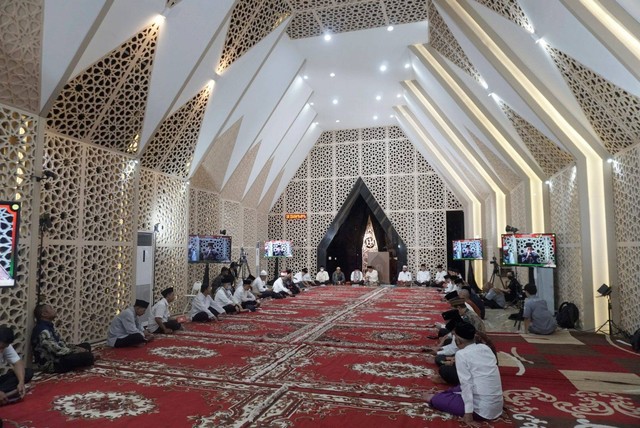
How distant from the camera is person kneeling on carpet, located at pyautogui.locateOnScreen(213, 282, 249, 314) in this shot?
7.30 metres

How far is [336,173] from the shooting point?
14.5 m

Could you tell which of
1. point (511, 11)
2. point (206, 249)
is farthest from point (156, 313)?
point (511, 11)

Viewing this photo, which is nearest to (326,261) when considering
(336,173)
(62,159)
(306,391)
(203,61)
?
(336,173)

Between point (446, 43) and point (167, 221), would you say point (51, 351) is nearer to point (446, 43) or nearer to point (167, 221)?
point (167, 221)

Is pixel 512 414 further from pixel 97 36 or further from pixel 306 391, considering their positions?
pixel 97 36

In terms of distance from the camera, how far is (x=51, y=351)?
391 centimetres

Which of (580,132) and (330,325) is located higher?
(580,132)

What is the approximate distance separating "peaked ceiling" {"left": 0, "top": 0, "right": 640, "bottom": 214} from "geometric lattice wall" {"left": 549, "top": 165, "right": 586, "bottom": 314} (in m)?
0.36

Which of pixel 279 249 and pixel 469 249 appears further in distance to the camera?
pixel 279 249

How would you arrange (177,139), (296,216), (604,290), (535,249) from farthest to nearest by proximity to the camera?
(296,216)
(177,139)
(535,249)
(604,290)

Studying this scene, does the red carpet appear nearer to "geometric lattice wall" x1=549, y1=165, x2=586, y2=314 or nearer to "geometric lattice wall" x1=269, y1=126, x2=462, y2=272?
"geometric lattice wall" x1=549, y1=165, x2=586, y2=314

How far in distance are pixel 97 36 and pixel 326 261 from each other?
1073 centimetres

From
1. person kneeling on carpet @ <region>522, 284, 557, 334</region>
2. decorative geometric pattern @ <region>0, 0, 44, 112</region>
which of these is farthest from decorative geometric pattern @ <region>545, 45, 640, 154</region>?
decorative geometric pattern @ <region>0, 0, 44, 112</region>

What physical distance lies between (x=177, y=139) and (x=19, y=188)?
306 cm
